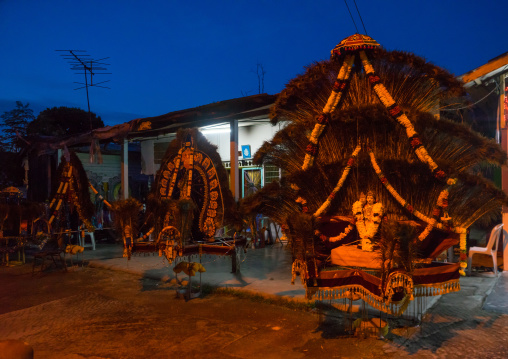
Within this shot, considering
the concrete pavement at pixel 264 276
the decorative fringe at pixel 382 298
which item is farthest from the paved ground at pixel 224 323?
the decorative fringe at pixel 382 298

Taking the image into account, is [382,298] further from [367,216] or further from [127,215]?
[127,215]

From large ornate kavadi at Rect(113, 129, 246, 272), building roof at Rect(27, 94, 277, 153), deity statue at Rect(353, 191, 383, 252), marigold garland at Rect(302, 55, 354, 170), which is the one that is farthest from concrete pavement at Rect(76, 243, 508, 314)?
building roof at Rect(27, 94, 277, 153)

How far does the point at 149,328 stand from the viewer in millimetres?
5387

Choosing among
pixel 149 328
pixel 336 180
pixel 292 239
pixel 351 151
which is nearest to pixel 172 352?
pixel 149 328

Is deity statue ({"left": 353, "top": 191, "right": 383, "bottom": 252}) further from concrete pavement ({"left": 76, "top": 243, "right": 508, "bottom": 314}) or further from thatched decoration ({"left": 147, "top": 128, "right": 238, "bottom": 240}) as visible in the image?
thatched decoration ({"left": 147, "top": 128, "right": 238, "bottom": 240})

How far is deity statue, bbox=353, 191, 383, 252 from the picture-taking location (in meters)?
4.76

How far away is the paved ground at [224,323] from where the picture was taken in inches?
179

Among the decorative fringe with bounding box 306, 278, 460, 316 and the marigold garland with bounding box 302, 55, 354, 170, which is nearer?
the decorative fringe with bounding box 306, 278, 460, 316

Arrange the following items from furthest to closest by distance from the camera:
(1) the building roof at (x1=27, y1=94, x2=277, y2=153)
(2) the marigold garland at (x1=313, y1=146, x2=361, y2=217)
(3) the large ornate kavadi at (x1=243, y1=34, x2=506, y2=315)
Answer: (1) the building roof at (x1=27, y1=94, x2=277, y2=153)
(2) the marigold garland at (x1=313, y1=146, x2=361, y2=217)
(3) the large ornate kavadi at (x1=243, y1=34, x2=506, y2=315)

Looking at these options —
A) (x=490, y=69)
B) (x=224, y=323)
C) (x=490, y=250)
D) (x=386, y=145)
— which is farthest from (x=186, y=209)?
(x=490, y=69)

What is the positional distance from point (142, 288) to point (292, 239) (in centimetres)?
414

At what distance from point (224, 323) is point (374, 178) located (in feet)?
8.90

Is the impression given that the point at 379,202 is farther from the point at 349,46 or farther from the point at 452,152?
the point at 349,46

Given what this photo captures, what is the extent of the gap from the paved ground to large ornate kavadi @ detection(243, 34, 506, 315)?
1.91 feet
